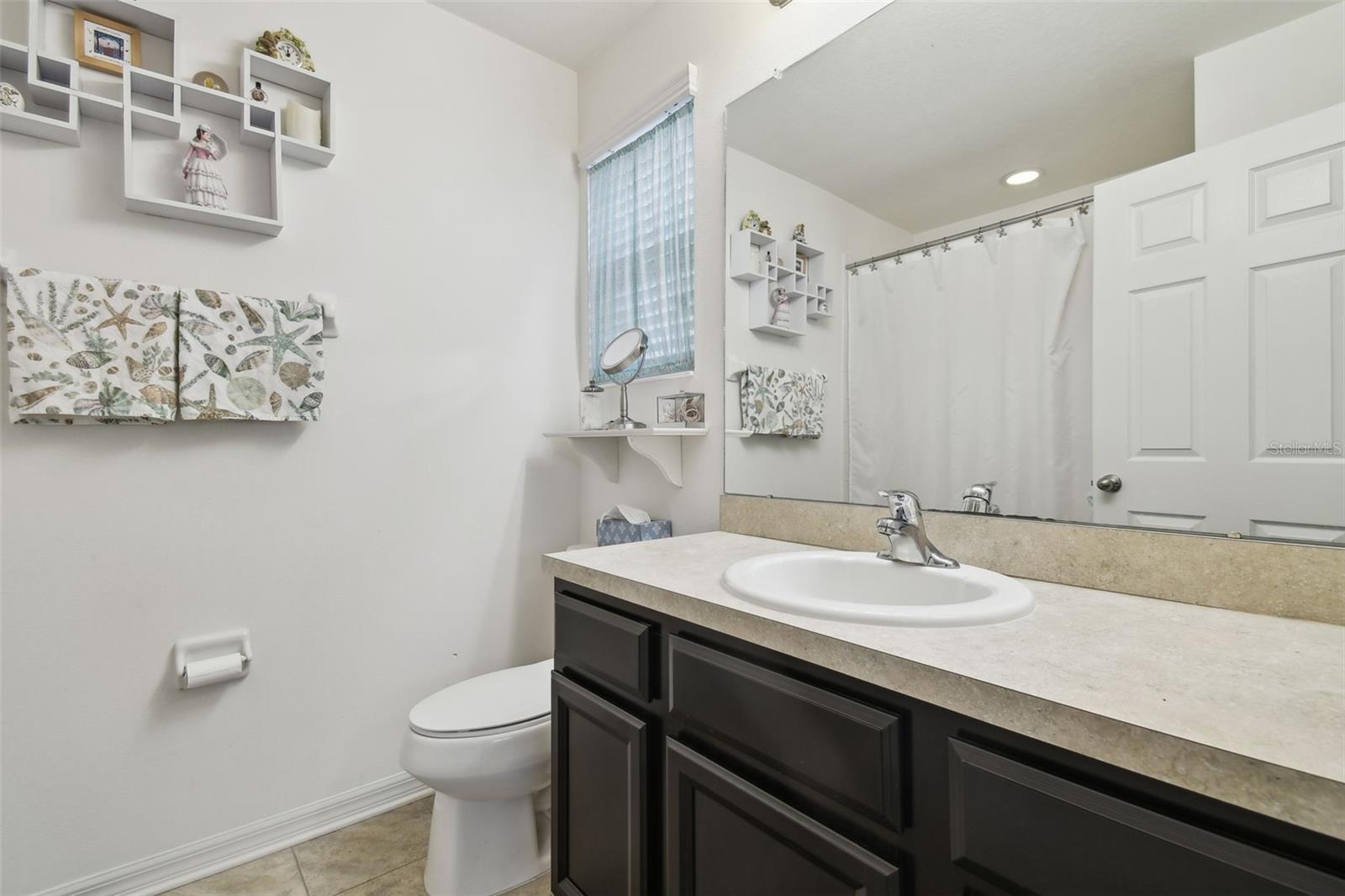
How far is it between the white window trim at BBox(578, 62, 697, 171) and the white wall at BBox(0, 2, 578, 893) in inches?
5.3

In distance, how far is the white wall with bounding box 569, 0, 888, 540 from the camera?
155cm

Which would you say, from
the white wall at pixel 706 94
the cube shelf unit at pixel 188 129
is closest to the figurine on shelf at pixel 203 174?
the cube shelf unit at pixel 188 129

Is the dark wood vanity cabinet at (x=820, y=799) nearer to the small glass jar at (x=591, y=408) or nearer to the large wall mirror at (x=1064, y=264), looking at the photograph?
the large wall mirror at (x=1064, y=264)

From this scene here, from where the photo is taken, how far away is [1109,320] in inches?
38.0

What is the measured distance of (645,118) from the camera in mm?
1998

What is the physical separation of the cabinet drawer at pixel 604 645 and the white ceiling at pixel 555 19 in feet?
6.51

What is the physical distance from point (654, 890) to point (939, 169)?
1509 mm

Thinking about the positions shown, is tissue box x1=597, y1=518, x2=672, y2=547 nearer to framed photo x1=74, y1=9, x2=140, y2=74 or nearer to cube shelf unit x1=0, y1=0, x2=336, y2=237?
cube shelf unit x1=0, y1=0, x2=336, y2=237

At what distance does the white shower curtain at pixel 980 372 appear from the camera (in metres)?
1.03

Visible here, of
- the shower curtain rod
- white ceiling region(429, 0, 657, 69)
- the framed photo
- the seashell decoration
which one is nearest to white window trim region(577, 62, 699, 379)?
white ceiling region(429, 0, 657, 69)

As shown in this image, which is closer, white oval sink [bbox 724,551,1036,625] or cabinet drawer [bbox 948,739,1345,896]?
cabinet drawer [bbox 948,739,1345,896]

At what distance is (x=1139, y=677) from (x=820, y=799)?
0.39m

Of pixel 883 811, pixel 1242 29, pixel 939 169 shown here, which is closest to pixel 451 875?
pixel 883 811

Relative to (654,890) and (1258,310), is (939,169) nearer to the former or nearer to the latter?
(1258,310)
